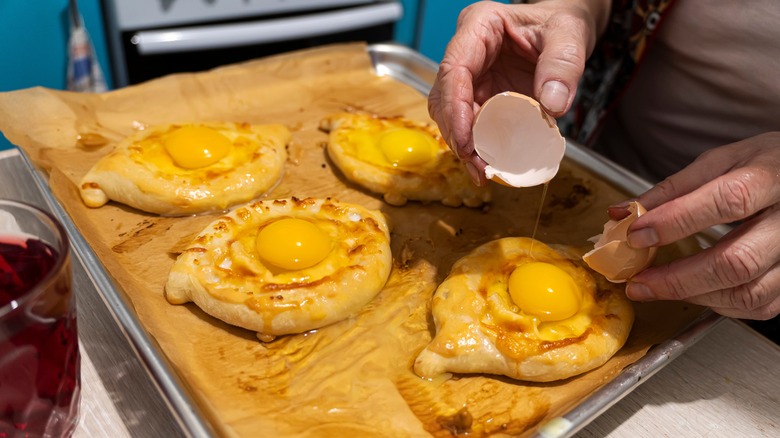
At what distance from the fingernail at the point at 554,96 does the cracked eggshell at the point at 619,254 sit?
0.45 metres

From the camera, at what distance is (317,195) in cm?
330

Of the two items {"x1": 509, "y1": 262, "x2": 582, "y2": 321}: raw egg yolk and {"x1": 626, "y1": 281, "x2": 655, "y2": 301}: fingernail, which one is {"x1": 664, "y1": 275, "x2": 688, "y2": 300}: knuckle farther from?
{"x1": 509, "y1": 262, "x2": 582, "y2": 321}: raw egg yolk

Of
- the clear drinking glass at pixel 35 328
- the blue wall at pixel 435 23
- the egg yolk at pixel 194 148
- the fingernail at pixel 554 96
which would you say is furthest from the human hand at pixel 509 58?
the blue wall at pixel 435 23

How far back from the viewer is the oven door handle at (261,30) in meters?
4.73

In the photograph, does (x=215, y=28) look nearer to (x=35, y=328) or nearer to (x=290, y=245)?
(x=290, y=245)

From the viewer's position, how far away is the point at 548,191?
3.34 meters

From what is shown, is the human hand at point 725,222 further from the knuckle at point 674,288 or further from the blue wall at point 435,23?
the blue wall at point 435,23

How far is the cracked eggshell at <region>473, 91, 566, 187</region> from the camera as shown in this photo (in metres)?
2.28

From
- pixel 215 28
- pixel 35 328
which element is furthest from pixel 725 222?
pixel 215 28

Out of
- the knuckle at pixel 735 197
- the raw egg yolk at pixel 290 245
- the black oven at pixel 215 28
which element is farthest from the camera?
the black oven at pixel 215 28

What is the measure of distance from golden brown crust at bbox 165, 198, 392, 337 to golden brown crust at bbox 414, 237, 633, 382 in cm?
35

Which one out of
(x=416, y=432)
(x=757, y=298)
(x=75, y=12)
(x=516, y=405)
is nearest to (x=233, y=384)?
(x=416, y=432)

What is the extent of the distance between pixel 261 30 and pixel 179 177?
230 centimetres

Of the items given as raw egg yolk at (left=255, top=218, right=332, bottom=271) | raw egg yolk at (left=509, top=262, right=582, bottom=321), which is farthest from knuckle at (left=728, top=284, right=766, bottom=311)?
raw egg yolk at (left=255, top=218, right=332, bottom=271)
